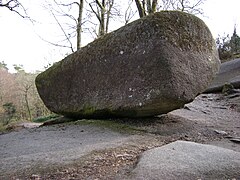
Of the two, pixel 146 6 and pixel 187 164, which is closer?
pixel 187 164

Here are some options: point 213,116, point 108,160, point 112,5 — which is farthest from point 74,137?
point 112,5

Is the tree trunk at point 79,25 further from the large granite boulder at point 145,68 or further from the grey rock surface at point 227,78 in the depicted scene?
the large granite boulder at point 145,68

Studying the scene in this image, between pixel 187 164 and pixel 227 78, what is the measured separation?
809 centimetres

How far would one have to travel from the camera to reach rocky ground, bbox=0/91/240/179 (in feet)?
8.41

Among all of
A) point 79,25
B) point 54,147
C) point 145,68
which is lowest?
point 54,147

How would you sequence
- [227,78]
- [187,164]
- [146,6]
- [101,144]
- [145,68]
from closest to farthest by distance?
[187,164], [101,144], [145,68], [227,78], [146,6]

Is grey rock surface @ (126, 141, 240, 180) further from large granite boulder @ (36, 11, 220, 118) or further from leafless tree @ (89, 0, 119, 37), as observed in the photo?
leafless tree @ (89, 0, 119, 37)

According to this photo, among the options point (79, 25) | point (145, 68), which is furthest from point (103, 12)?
point (145, 68)

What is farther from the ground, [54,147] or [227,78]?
[227,78]

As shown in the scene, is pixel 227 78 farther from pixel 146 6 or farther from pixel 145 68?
pixel 145 68

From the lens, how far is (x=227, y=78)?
9781 mm

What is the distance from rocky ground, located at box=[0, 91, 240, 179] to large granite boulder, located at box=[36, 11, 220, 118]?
1.13 ft

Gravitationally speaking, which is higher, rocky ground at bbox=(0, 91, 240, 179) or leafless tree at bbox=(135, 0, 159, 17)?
→ leafless tree at bbox=(135, 0, 159, 17)

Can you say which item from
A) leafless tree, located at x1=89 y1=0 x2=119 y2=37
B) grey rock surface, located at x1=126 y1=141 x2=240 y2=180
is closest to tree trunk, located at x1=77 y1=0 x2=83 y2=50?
leafless tree, located at x1=89 y1=0 x2=119 y2=37
